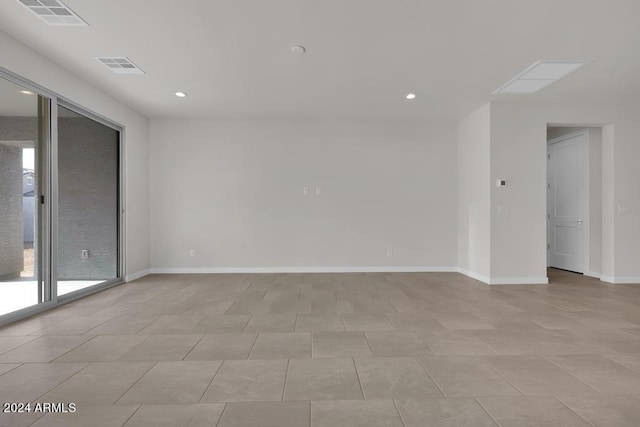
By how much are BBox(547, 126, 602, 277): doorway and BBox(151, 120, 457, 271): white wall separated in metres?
2.37

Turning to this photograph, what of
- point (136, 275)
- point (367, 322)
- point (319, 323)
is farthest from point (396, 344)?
point (136, 275)

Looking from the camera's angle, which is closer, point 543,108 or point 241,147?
point 543,108

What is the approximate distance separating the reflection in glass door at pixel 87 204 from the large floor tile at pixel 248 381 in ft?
12.7

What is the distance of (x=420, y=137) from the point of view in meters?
6.96

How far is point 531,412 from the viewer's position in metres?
1.93

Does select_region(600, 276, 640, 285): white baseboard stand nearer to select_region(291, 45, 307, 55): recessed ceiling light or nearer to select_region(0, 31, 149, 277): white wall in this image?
select_region(291, 45, 307, 55): recessed ceiling light

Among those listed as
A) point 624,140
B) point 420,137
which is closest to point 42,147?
point 420,137

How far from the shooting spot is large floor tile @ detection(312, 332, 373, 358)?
9.01 feet

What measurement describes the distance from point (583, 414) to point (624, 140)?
6103 mm

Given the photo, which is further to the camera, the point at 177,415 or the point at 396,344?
the point at 396,344

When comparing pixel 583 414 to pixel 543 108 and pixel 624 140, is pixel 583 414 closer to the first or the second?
pixel 543 108

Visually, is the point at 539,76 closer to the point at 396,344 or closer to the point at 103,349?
the point at 396,344

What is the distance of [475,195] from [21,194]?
6.92 meters

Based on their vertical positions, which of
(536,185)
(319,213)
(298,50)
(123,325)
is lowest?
(123,325)
